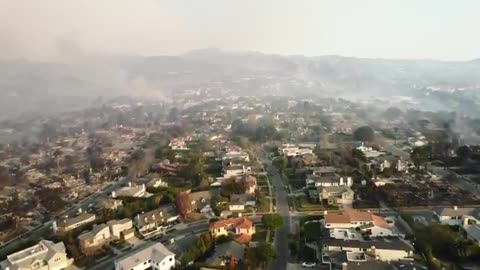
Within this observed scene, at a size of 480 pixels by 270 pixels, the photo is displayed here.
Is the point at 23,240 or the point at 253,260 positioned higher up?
the point at 253,260

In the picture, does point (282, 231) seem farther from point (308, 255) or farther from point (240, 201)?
point (240, 201)

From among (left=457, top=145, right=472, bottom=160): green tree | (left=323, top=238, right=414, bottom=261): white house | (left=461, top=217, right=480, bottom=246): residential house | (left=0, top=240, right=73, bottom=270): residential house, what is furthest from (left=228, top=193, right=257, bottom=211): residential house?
(left=457, top=145, right=472, bottom=160): green tree

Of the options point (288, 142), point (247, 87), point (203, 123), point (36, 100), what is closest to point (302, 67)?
point (247, 87)

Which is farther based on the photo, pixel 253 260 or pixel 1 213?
pixel 1 213

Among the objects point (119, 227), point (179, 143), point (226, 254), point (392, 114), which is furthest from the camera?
point (392, 114)

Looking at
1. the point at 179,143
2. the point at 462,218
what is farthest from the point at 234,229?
the point at 179,143

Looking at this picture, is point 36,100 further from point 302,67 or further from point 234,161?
point 302,67
